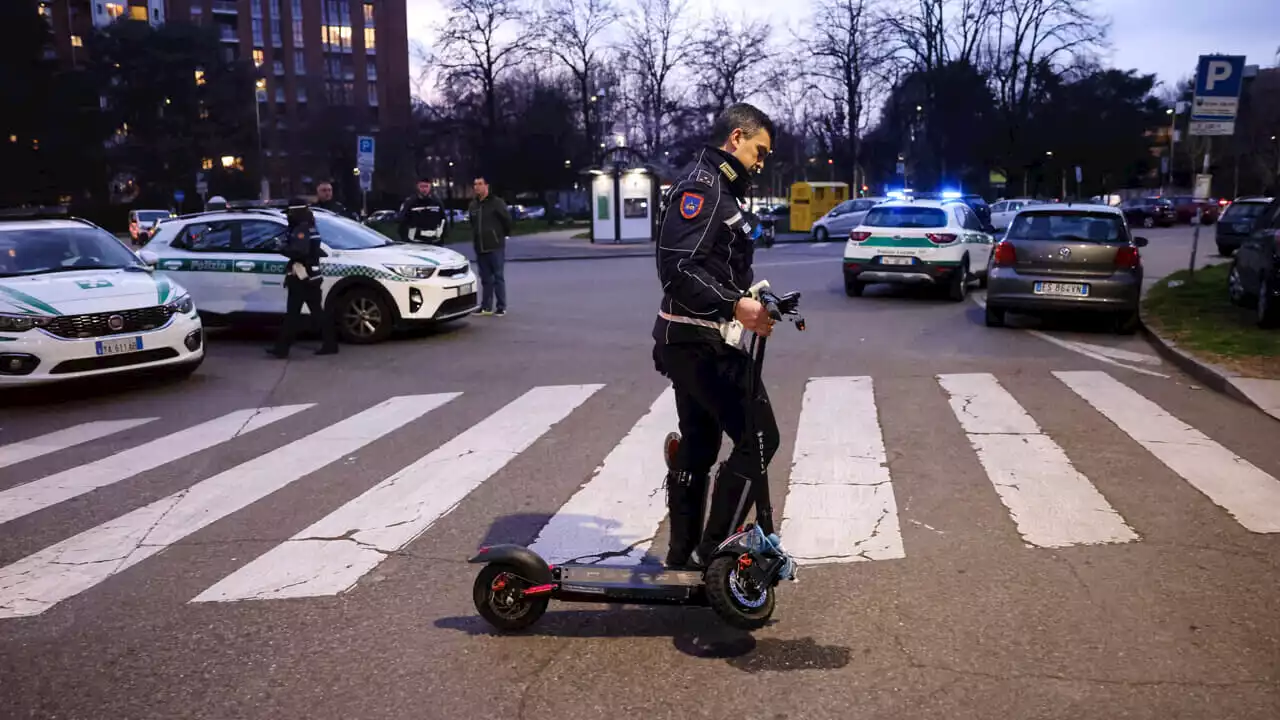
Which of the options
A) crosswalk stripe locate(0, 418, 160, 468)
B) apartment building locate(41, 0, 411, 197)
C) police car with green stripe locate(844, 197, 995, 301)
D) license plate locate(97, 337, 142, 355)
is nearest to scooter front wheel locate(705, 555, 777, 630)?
crosswalk stripe locate(0, 418, 160, 468)

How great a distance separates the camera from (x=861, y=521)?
5348mm

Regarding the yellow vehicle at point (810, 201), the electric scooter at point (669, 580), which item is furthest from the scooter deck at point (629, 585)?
the yellow vehicle at point (810, 201)

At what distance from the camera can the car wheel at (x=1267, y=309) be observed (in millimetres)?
11641

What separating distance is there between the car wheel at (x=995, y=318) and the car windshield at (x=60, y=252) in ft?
32.3

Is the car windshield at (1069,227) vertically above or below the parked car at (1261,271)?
above

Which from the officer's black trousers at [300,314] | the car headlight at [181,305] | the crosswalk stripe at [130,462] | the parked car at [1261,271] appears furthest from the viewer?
the officer's black trousers at [300,314]

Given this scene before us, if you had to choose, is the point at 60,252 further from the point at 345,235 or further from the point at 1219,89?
the point at 1219,89

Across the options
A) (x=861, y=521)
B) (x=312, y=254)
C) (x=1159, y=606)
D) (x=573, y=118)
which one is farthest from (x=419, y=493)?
(x=573, y=118)

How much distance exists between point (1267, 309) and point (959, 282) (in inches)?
210

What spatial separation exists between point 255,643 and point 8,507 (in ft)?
9.80

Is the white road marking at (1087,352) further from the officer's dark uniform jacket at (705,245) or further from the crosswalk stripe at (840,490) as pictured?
the officer's dark uniform jacket at (705,245)

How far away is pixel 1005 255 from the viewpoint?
13039 millimetres

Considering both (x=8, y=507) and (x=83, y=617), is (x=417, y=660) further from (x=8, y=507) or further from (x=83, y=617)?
(x=8, y=507)

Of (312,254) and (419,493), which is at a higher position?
(312,254)
